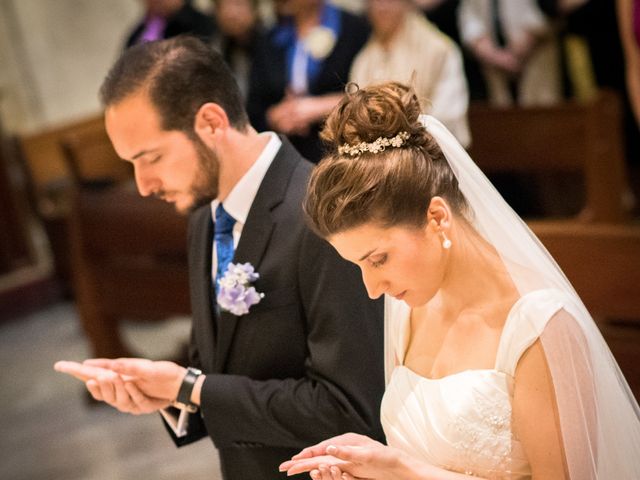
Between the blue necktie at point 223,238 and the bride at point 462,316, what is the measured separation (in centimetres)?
46

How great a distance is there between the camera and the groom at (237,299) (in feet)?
7.54

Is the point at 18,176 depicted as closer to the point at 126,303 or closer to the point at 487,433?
the point at 126,303

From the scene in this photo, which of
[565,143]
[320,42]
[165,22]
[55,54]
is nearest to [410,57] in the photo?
[320,42]

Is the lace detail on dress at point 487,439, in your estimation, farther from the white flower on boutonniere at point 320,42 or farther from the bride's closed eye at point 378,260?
the white flower on boutonniere at point 320,42

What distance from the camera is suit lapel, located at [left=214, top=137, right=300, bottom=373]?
2404 millimetres

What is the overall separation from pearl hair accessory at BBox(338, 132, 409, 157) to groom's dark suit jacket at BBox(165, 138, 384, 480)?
341mm

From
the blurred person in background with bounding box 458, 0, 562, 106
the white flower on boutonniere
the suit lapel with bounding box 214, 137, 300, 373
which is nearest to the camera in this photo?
the suit lapel with bounding box 214, 137, 300, 373

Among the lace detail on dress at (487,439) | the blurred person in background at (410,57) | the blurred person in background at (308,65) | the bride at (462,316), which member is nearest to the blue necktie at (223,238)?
the bride at (462,316)

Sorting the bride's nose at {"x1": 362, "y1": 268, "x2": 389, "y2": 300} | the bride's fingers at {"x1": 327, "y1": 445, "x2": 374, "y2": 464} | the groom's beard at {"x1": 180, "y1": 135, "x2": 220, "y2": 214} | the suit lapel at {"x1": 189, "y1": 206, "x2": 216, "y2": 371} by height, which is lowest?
the bride's fingers at {"x1": 327, "y1": 445, "x2": 374, "y2": 464}

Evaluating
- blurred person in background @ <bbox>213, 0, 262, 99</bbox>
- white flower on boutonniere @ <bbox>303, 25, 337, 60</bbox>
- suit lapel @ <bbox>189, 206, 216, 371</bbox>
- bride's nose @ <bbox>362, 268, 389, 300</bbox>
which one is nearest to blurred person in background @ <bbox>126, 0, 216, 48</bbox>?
blurred person in background @ <bbox>213, 0, 262, 99</bbox>

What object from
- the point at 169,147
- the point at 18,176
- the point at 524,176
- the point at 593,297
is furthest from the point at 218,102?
the point at 18,176

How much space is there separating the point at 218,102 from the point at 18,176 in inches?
220

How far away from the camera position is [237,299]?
2338mm

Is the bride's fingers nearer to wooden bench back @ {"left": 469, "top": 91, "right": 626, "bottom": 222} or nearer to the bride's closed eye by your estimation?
the bride's closed eye
